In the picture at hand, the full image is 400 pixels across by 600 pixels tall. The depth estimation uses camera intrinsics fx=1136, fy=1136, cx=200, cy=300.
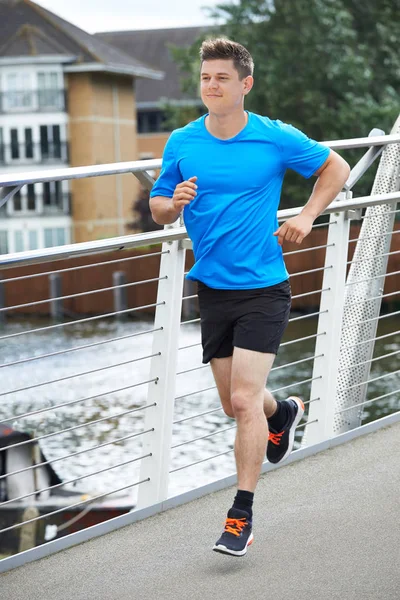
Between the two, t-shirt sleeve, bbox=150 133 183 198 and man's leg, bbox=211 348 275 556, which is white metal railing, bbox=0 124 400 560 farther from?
man's leg, bbox=211 348 275 556

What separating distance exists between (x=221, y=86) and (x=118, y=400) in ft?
82.0

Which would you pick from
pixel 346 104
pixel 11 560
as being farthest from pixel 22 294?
pixel 11 560

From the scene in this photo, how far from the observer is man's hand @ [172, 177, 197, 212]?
3.48 m

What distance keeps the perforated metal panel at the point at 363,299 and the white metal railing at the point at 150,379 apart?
0.07 feet

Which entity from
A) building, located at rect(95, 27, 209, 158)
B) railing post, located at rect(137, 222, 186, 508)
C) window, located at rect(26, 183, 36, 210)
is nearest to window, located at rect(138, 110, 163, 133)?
building, located at rect(95, 27, 209, 158)

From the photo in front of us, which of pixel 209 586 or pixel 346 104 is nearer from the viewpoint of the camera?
pixel 209 586

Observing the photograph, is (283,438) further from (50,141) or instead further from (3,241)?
(3,241)

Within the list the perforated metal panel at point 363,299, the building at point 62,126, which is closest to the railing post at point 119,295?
the building at point 62,126

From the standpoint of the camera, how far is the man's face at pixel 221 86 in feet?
11.7

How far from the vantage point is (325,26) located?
37.7 m

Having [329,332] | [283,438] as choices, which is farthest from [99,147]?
[283,438]

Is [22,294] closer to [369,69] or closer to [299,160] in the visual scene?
[369,69]

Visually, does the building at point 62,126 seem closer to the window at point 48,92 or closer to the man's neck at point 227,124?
the window at point 48,92

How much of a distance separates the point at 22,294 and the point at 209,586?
44.0 m
